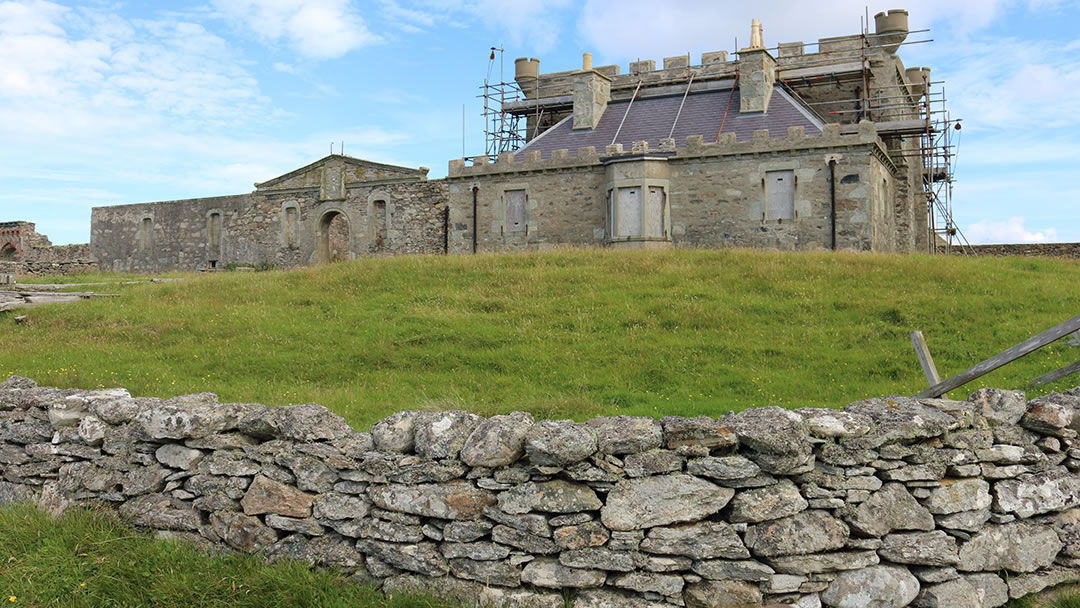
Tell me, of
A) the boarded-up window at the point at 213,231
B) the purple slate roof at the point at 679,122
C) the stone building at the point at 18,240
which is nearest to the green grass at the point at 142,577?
the purple slate roof at the point at 679,122

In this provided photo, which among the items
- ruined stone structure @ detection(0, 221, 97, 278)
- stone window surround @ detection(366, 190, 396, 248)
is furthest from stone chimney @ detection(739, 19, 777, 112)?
ruined stone structure @ detection(0, 221, 97, 278)

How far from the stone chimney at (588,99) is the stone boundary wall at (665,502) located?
28.9 m

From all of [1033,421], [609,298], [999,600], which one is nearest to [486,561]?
[999,600]

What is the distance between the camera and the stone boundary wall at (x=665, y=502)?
191 inches

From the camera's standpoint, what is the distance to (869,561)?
497 centimetres

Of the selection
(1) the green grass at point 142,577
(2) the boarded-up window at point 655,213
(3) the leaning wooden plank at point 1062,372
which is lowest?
(1) the green grass at point 142,577

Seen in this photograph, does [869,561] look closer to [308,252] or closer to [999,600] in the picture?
[999,600]

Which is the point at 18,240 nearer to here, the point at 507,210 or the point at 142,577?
the point at 507,210

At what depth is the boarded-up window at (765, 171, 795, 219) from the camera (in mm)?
27156

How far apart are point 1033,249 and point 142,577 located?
40.6 metres

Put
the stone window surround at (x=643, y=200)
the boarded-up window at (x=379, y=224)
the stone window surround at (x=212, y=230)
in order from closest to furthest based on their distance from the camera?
the stone window surround at (x=643, y=200) < the boarded-up window at (x=379, y=224) < the stone window surround at (x=212, y=230)

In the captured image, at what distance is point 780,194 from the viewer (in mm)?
27312

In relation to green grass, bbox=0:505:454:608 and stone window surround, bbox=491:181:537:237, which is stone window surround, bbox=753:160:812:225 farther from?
green grass, bbox=0:505:454:608

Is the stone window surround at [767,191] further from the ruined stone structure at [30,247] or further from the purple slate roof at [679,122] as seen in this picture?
the ruined stone structure at [30,247]
